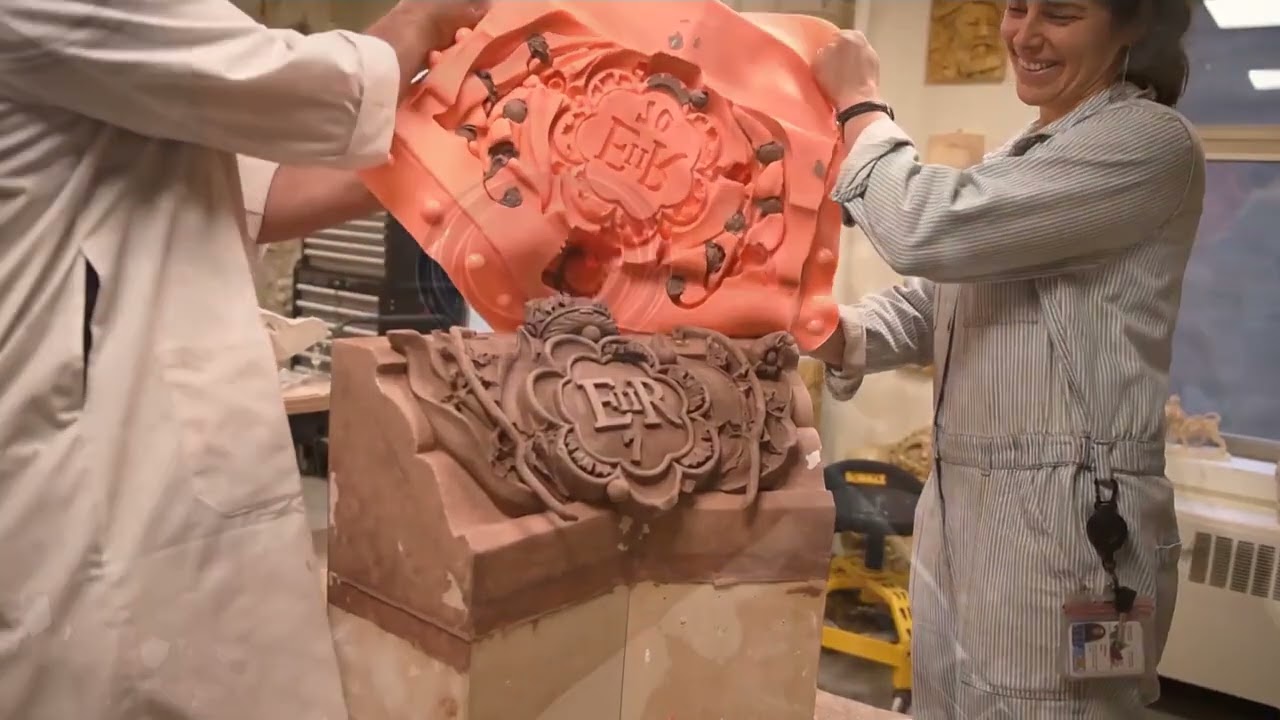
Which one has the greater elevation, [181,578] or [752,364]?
[752,364]

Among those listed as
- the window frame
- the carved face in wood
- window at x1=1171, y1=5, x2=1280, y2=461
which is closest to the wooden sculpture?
window at x1=1171, y1=5, x2=1280, y2=461

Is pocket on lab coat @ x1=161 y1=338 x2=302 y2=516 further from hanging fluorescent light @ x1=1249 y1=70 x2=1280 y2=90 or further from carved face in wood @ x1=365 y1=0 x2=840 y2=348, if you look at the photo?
hanging fluorescent light @ x1=1249 y1=70 x2=1280 y2=90

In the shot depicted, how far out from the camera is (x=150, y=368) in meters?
0.91

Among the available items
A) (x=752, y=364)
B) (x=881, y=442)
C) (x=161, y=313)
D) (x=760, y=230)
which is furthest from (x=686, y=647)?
(x=881, y=442)

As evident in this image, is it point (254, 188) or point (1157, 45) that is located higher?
point (1157, 45)

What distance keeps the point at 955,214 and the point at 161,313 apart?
2.67ft

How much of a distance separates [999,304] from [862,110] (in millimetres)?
314

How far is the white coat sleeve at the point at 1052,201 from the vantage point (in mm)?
1059

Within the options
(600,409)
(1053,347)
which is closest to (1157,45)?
(1053,347)

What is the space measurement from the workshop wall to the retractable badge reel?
84 centimetres

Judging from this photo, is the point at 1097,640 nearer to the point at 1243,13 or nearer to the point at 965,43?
the point at 1243,13

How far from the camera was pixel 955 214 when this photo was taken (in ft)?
3.55

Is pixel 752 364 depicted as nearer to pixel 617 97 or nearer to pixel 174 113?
pixel 617 97

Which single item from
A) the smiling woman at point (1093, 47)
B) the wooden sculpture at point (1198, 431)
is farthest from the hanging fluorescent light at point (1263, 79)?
the wooden sculpture at point (1198, 431)
